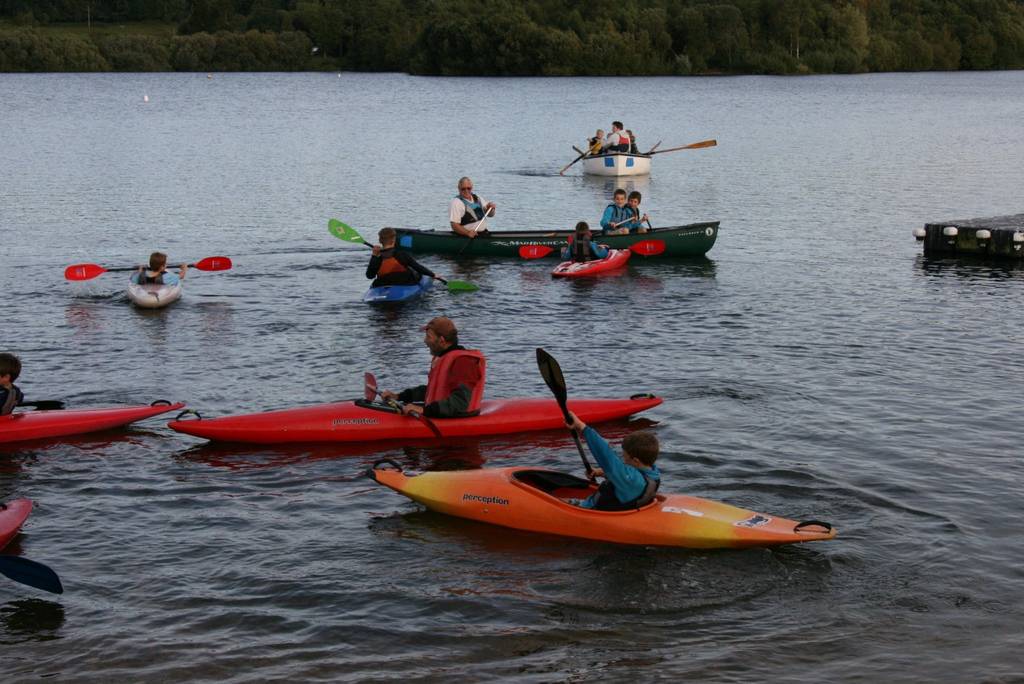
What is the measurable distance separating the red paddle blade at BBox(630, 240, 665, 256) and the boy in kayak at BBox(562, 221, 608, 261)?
0.94 m

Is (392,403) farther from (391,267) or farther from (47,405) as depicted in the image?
(391,267)

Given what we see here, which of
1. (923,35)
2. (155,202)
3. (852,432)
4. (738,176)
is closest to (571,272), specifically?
(852,432)

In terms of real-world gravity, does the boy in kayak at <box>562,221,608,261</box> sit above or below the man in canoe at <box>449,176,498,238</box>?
below

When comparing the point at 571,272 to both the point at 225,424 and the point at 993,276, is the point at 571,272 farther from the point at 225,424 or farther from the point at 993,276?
the point at 225,424

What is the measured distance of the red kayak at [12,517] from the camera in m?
10.6

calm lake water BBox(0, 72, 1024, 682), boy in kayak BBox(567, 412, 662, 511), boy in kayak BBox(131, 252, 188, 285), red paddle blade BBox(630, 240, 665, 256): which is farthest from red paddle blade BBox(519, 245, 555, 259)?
boy in kayak BBox(567, 412, 662, 511)

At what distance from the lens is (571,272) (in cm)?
2309

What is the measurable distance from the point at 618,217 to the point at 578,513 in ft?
47.5

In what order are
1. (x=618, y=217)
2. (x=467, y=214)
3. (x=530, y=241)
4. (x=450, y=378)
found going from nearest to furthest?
(x=450, y=378)
(x=618, y=217)
(x=530, y=241)
(x=467, y=214)

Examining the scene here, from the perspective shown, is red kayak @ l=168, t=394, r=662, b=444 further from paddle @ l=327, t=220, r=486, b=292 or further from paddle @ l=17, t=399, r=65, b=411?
paddle @ l=327, t=220, r=486, b=292

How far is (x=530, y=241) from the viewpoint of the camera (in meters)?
24.8

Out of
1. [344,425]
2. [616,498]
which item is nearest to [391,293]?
[344,425]

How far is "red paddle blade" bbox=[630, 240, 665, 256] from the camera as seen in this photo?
2442 cm

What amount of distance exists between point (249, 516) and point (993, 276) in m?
16.8
